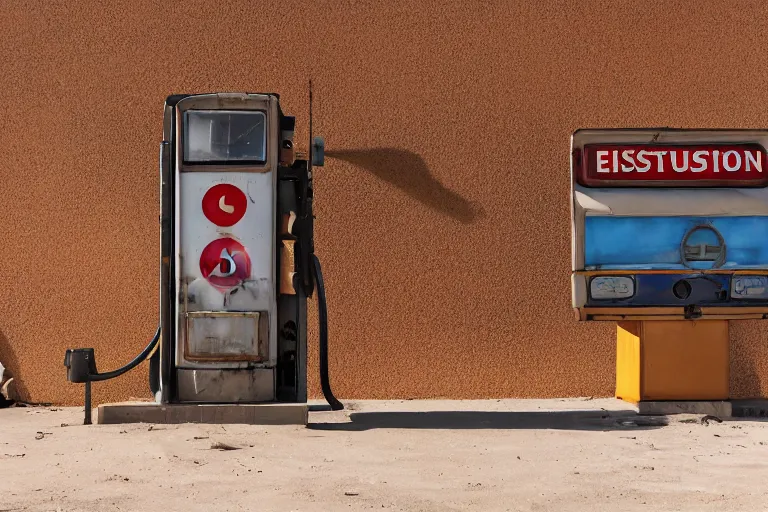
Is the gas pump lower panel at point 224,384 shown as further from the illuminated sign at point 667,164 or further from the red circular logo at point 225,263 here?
the illuminated sign at point 667,164

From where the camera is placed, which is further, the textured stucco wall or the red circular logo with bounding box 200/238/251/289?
the textured stucco wall

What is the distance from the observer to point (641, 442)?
5.41 metres

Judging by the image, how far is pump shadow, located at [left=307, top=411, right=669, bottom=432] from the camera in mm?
5969

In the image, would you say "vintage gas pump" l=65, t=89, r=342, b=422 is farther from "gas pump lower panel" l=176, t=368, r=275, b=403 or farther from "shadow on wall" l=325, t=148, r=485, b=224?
"shadow on wall" l=325, t=148, r=485, b=224

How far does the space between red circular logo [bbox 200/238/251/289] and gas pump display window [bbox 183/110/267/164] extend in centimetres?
49

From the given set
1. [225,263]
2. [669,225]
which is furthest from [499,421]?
[225,263]

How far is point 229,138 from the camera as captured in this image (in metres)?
6.06

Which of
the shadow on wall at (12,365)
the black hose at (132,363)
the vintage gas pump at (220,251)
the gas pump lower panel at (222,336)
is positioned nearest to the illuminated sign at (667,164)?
the vintage gas pump at (220,251)

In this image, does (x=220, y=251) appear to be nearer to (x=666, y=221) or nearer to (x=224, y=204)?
(x=224, y=204)

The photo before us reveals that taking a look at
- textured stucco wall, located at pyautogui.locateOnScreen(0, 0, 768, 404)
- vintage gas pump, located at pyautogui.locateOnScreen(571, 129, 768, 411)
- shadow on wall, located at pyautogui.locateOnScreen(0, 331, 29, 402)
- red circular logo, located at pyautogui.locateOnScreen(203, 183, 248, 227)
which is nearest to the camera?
red circular logo, located at pyautogui.locateOnScreen(203, 183, 248, 227)

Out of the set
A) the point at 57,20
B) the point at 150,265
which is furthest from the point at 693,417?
the point at 57,20

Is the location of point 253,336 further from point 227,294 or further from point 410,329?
point 410,329

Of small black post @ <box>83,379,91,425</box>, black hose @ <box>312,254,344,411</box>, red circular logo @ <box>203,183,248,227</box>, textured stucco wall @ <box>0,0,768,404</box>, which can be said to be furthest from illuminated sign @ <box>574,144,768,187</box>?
small black post @ <box>83,379,91,425</box>

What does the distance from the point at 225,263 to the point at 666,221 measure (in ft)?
8.89
